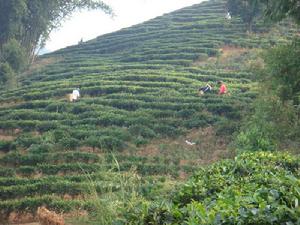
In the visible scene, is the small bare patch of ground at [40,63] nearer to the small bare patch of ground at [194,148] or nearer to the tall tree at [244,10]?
the tall tree at [244,10]

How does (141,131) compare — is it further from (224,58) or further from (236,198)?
(236,198)

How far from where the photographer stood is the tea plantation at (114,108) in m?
16.2

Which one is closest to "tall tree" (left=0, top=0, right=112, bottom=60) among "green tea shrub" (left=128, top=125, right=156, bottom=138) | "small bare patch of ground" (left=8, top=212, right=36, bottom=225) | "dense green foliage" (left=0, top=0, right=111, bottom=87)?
"dense green foliage" (left=0, top=0, right=111, bottom=87)

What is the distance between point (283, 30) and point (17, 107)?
25.9 meters

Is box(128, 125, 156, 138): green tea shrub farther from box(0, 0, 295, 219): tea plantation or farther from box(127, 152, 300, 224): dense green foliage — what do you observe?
box(127, 152, 300, 224): dense green foliage

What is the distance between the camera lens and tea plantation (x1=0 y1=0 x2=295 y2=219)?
16.2 m

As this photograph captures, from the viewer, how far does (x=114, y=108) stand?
26.1m

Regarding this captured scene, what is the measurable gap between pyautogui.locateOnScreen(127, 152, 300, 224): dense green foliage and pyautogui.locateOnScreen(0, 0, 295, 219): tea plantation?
1.93 metres

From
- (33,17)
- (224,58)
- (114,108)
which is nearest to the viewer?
(114,108)

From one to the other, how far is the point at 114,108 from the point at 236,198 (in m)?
21.1

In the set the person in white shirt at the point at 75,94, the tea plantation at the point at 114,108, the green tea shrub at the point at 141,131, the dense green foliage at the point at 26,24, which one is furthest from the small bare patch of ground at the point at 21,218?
the dense green foliage at the point at 26,24

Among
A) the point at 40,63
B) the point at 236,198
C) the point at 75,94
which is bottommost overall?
the point at 75,94

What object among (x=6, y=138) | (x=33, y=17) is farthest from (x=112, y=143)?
(x=33, y=17)

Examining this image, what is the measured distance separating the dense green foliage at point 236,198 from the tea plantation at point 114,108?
1.93 m
